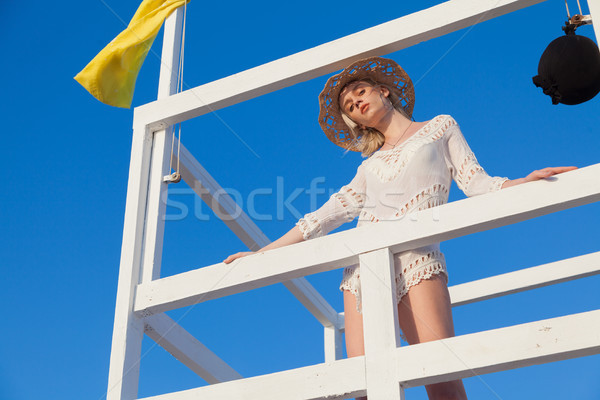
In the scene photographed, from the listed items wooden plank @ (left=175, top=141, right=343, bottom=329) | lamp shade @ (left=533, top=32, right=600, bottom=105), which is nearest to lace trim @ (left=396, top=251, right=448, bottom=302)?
lamp shade @ (left=533, top=32, right=600, bottom=105)

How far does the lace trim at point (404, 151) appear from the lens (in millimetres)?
2586

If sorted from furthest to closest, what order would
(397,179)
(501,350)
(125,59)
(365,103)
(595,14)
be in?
(125,59), (365,103), (397,179), (595,14), (501,350)

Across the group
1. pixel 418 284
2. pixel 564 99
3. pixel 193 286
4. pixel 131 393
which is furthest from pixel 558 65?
pixel 131 393

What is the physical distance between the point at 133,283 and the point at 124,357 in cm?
28

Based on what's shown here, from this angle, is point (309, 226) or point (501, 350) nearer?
point (501, 350)

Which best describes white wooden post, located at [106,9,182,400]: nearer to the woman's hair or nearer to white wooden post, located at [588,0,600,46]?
the woman's hair

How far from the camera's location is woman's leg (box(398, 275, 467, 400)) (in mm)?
2225

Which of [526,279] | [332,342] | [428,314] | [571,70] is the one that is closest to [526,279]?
[526,279]

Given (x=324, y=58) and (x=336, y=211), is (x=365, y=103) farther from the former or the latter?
(x=336, y=211)

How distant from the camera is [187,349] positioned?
2596mm

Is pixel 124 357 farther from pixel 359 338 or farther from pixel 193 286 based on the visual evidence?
pixel 359 338

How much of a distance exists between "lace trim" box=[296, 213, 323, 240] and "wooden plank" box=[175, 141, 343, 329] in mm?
702

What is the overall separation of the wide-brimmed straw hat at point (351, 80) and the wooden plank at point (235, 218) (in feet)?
2.05

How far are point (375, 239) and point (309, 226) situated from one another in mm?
626
